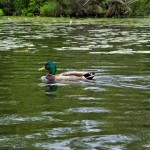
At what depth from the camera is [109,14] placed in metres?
57.8

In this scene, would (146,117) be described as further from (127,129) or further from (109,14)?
(109,14)

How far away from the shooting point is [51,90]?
11.4 meters

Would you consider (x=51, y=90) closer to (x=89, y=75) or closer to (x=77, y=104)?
(x=89, y=75)

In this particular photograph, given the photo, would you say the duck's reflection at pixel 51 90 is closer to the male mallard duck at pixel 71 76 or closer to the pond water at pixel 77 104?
the pond water at pixel 77 104

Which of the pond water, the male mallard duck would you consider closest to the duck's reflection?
the pond water

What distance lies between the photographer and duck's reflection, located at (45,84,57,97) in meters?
10.7

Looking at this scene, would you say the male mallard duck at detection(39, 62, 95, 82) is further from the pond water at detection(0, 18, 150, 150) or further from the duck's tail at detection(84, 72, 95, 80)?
the pond water at detection(0, 18, 150, 150)

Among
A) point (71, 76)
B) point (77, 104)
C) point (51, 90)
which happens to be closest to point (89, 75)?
point (71, 76)

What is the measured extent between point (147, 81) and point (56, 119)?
409 centimetres

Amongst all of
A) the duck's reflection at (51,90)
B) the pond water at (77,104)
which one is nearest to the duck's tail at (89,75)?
the pond water at (77,104)

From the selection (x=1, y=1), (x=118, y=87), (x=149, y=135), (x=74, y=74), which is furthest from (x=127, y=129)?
(x=1, y=1)

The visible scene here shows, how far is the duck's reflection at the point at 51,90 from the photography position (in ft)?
35.2

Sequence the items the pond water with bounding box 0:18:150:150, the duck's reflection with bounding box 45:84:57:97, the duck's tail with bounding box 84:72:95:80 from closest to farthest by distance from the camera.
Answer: the pond water with bounding box 0:18:150:150 < the duck's reflection with bounding box 45:84:57:97 < the duck's tail with bounding box 84:72:95:80

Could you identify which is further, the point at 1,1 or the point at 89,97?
the point at 1,1
